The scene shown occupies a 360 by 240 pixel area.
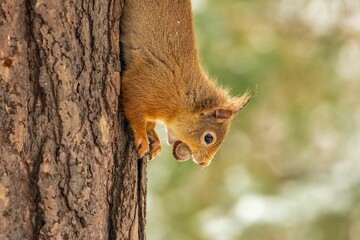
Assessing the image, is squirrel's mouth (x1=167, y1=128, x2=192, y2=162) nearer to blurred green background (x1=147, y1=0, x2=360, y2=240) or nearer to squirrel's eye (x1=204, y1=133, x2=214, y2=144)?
squirrel's eye (x1=204, y1=133, x2=214, y2=144)

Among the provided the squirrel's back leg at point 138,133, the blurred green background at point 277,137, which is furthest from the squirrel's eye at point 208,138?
the blurred green background at point 277,137

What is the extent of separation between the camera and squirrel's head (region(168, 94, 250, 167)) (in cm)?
322

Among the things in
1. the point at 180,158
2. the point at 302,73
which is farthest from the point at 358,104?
the point at 180,158

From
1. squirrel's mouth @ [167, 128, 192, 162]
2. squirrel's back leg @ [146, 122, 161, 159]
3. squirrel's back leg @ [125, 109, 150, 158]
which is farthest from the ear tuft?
squirrel's back leg @ [125, 109, 150, 158]

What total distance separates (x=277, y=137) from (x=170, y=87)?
4664 mm

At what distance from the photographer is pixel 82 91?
2.35 meters

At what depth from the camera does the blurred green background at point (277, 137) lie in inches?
228

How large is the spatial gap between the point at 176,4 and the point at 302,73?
403 centimetres

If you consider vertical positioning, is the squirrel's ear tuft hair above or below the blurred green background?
below

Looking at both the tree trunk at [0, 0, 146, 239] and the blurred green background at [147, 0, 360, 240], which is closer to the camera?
the tree trunk at [0, 0, 146, 239]

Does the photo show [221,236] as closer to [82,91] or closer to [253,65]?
[253,65]

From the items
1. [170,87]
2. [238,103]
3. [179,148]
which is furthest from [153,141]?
[238,103]

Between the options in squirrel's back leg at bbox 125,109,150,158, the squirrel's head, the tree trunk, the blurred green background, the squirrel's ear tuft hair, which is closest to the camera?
the tree trunk

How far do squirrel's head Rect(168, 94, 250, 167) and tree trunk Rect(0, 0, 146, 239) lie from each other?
749mm
